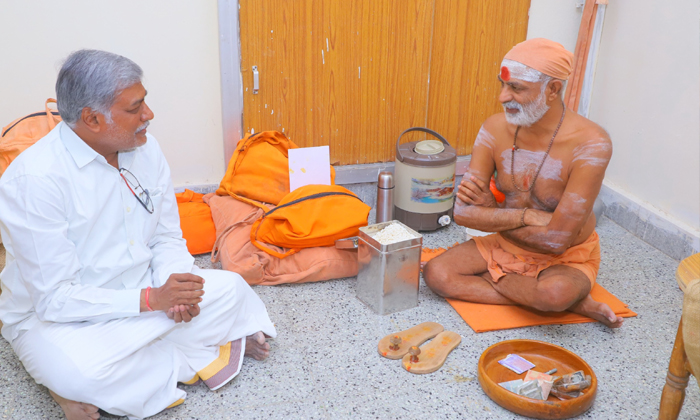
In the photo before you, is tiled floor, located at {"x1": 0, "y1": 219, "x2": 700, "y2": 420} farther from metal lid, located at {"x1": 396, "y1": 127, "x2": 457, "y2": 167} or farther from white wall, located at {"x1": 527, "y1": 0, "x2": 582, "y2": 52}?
white wall, located at {"x1": 527, "y1": 0, "x2": 582, "y2": 52}

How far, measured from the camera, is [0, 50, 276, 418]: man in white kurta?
76.0 inches

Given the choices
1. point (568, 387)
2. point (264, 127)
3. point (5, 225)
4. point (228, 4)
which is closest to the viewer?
point (5, 225)

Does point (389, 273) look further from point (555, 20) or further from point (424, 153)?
point (555, 20)

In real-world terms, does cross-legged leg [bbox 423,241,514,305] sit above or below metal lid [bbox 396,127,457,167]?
below

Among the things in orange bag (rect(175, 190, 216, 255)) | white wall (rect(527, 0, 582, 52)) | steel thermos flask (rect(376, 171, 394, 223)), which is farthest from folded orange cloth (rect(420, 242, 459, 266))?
white wall (rect(527, 0, 582, 52))

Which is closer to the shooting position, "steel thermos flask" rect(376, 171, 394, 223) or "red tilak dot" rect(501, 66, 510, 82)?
"red tilak dot" rect(501, 66, 510, 82)

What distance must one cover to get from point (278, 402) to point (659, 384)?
145cm

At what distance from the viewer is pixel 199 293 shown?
6.73ft

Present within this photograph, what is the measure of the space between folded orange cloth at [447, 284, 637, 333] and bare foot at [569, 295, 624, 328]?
52 millimetres

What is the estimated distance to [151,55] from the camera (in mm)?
3334

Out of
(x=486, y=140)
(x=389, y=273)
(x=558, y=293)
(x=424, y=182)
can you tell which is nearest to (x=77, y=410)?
(x=389, y=273)

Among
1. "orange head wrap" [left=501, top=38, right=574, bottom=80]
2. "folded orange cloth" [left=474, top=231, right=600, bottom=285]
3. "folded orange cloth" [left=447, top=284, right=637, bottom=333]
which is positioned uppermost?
"orange head wrap" [left=501, top=38, right=574, bottom=80]

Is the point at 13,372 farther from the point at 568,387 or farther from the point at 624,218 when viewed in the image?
the point at 624,218

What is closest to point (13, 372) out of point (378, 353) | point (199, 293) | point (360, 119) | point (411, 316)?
point (199, 293)
